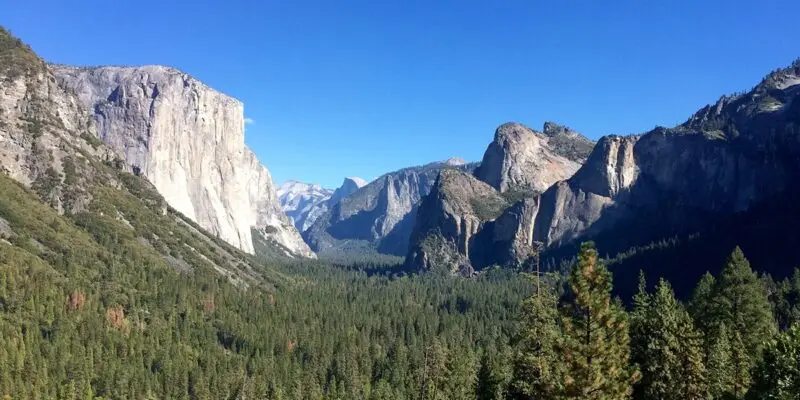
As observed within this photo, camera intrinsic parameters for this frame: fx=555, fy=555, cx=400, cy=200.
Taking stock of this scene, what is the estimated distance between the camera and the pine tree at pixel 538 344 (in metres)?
33.1

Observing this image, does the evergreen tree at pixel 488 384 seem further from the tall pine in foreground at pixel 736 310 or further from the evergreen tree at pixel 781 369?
the evergreen tree at pixel 781 369

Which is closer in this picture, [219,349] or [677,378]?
[677,378]

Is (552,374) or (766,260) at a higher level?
(766,260)

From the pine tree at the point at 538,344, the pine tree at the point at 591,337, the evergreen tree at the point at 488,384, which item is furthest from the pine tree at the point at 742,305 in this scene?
the pine tree at the point at 538,344

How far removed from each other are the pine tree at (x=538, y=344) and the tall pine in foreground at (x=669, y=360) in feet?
33.0

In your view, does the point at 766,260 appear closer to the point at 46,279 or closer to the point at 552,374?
the point at 552,374

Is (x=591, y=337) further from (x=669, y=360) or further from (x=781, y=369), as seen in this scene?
(x=669, y=360)

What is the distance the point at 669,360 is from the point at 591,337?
1082 centimetres

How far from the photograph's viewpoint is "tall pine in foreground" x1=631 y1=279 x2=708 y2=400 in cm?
3831

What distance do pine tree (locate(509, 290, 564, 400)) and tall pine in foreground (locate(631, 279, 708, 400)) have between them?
10049mm

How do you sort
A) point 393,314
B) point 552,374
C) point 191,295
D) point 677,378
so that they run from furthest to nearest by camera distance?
point 393,314
point 191,295
point 677,378
point 552,374

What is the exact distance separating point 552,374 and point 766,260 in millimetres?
171014

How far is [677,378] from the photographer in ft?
127

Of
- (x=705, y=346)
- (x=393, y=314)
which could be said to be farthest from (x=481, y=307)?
(x=705, y=346)
